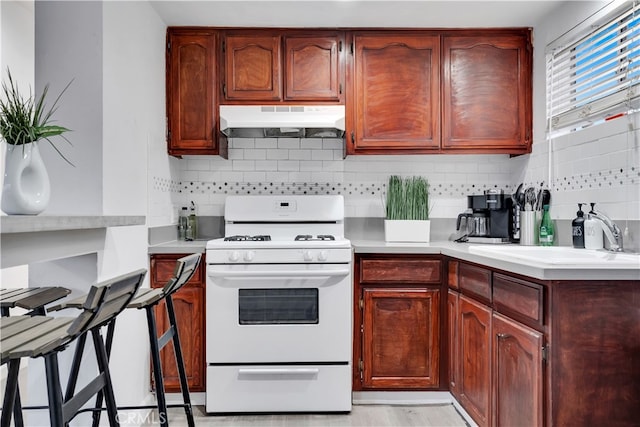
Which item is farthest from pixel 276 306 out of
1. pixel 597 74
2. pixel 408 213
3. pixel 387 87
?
pixel 597 74

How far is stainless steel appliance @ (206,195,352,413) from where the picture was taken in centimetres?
248

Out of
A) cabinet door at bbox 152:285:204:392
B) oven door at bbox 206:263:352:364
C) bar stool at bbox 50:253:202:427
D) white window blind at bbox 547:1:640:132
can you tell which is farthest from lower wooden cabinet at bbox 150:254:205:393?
white window blind at bbox 547:1:640:132

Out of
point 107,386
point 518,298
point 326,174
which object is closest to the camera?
point 107,386

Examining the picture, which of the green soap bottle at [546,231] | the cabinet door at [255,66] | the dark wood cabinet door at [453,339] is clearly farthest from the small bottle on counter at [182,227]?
Answer: the green soap bottle at [546,231]

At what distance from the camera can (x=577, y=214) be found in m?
2.24

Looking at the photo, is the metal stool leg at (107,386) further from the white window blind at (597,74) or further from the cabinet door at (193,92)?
the white window blind at (597,74)

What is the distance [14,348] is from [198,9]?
222 centimetres

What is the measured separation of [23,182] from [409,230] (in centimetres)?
212

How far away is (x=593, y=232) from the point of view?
6.98 ft

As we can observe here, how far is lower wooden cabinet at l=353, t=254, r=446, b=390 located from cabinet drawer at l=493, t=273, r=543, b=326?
0.63m

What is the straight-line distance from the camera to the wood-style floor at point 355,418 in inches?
95.7

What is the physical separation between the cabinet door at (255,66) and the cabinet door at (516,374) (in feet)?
6.21

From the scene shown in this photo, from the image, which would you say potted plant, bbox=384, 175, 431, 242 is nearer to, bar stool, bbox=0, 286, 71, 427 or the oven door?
the oven door

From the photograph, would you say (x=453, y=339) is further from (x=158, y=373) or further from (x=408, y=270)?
(x=158, y=373)
